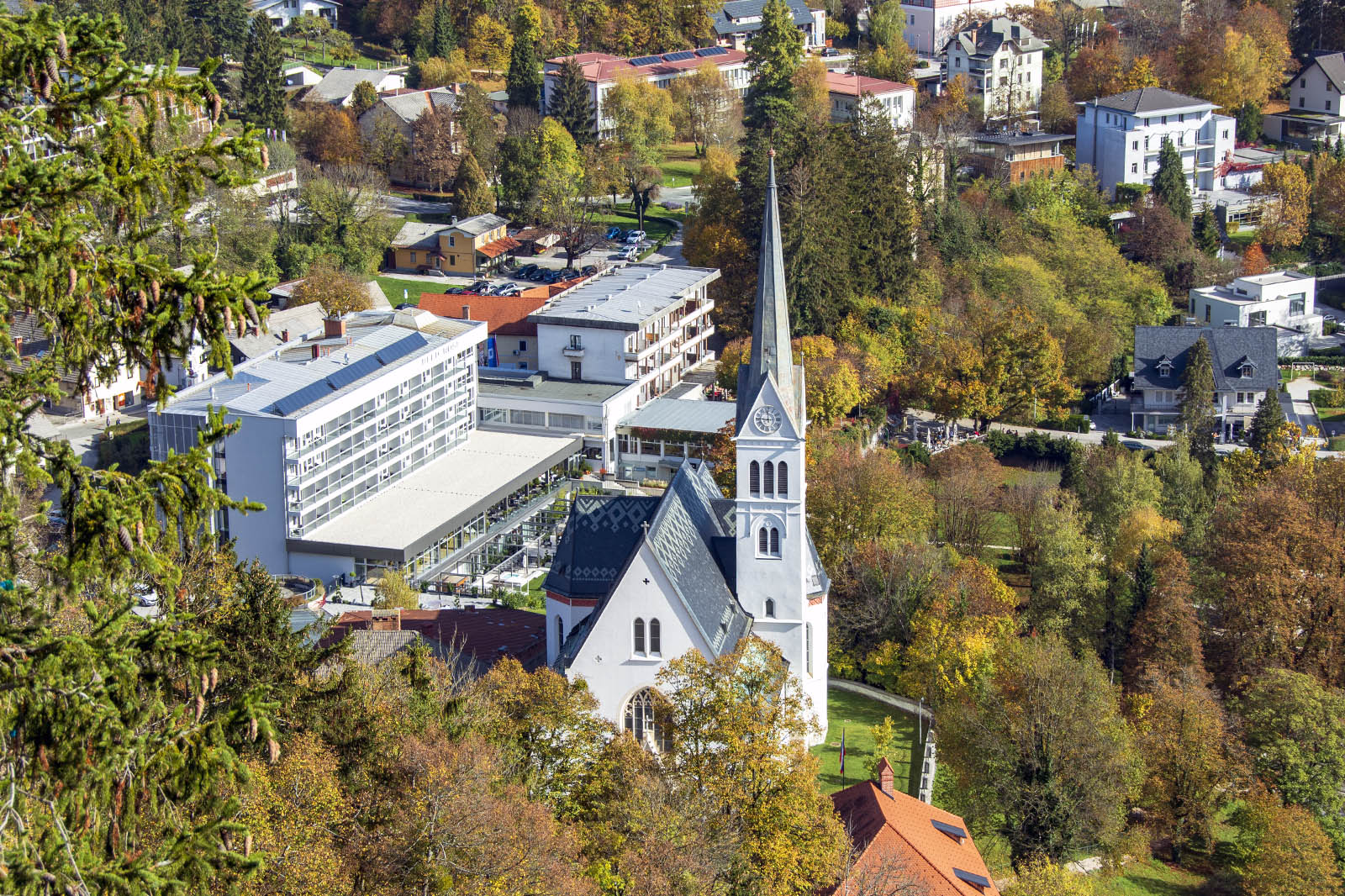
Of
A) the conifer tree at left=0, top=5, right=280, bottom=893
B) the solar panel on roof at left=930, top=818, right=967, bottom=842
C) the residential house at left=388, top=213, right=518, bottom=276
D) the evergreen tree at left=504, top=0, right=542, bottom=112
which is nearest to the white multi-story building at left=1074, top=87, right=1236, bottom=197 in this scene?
the evergreen tree at left=504, top=0, right=542, bottom=112

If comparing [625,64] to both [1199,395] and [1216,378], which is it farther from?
[1199,395]

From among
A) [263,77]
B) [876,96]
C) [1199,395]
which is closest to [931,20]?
[876,96]

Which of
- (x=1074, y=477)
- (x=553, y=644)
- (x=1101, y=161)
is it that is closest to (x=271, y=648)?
(x=553, y=644)

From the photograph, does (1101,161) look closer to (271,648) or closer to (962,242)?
(962,242)

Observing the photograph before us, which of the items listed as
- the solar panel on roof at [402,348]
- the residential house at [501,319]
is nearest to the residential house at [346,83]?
the residential house at [501,319]

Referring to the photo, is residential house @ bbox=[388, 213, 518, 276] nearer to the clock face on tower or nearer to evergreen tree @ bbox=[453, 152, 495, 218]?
evergreen tree @ bbox=[453, 152, 495, 218]
